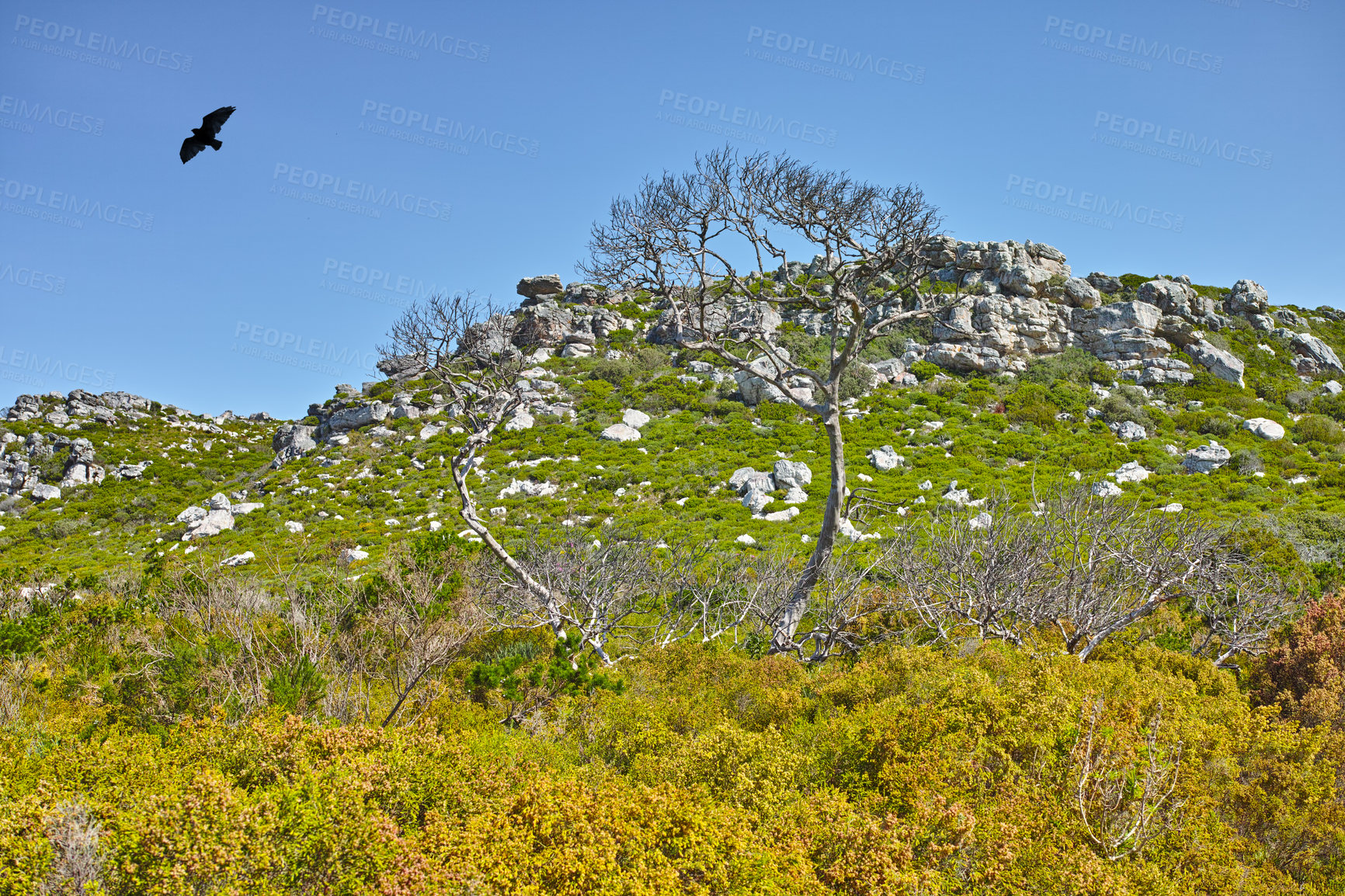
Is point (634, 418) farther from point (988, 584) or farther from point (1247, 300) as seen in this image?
point (1247, 300)

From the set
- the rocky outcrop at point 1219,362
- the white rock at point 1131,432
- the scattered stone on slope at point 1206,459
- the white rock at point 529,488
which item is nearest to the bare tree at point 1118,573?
the scattered stone on slope at point 1206,459

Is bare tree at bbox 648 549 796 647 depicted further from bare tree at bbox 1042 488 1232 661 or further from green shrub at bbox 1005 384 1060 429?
green shrub at bbox 1005 384 1060 429

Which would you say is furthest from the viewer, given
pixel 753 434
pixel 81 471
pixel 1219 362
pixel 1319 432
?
pixel 1219 362

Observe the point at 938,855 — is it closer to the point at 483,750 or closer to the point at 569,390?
the point at 483,750

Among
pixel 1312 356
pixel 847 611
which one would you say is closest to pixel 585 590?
pixel 847 611

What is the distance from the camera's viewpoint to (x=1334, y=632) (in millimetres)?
8508

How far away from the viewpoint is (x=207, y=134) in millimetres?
5953

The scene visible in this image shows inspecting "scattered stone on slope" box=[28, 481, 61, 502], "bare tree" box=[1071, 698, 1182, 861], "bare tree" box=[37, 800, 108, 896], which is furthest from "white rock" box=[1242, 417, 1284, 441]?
"scattered stone on slope" box=[28, 481, 61, 502]

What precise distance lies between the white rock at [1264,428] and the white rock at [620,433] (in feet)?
78.6

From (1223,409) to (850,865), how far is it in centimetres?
3337

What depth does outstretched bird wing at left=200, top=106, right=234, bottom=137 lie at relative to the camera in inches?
235

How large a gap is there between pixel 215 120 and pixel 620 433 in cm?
2321

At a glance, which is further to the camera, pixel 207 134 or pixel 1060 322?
pixel 1060 322

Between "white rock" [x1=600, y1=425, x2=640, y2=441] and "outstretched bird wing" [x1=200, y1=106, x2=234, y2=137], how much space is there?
75.0 feet
